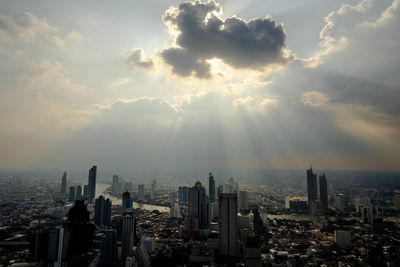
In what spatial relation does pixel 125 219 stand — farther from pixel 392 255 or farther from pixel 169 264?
pixel 392 255

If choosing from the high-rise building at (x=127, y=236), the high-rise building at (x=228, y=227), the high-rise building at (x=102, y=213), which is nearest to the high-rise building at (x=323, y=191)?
the high-rise building at (x=228, y=227)

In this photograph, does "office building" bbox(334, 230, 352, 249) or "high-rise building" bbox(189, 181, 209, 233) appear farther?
"high-rise building" bbox(189, 181, 209, 233)

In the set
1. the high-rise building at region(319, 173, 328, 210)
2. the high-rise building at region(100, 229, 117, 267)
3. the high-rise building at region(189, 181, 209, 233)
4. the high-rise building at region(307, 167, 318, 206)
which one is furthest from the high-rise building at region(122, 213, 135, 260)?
the high-rise building at region(307, 167, 318, 206)

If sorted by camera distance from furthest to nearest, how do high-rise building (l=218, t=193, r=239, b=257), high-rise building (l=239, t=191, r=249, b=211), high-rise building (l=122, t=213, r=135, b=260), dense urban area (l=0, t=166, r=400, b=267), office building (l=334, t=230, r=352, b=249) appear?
high-rise building (l=239, t=191, r=249, b=211) → office building (l=334, t=230, r=352, b=249) → high-rise building (l=218, t=193, r=239, b=257) → high-rise building (l=122, t=213, r=135, b=260) → dense urban area (l=0, t=166, r=400, b=267)

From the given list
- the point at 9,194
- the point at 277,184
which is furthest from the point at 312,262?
the point at 277,184

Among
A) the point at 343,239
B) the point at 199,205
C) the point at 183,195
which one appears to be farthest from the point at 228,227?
the point at 183,195

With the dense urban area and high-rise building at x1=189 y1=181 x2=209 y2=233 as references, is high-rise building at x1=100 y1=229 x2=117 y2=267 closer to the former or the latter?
the dense urban area

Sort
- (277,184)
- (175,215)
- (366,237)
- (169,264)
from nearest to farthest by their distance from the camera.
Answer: (169,264), (366,237), (175,215), (277,184)
